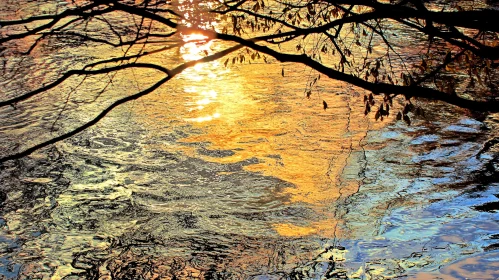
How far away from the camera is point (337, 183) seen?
7762 millimetres

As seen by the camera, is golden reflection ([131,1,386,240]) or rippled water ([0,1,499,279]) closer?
rippled water ([0,1,499,279])

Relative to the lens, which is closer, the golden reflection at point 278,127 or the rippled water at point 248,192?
the rippled water at point 248,192

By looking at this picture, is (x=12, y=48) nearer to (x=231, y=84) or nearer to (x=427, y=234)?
(x=231, y=84)

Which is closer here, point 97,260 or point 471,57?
point 471,57

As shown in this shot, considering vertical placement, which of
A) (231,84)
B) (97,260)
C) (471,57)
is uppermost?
(471,57)

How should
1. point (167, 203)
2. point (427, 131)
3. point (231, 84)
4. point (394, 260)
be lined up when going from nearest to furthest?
point (394, 260), point (167, 203), point (427, 131), point (231, 84)

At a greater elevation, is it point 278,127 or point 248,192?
point 278,127

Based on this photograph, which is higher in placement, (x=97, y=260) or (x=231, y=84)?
(x=231, y=84)

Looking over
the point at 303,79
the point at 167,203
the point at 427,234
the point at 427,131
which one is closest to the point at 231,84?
the point at 303,79

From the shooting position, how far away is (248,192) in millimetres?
7547

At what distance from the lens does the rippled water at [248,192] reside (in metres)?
6.23

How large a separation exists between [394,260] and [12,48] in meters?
10.3

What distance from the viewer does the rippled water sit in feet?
20.4

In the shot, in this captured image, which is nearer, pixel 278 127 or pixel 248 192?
pixel 248 192
